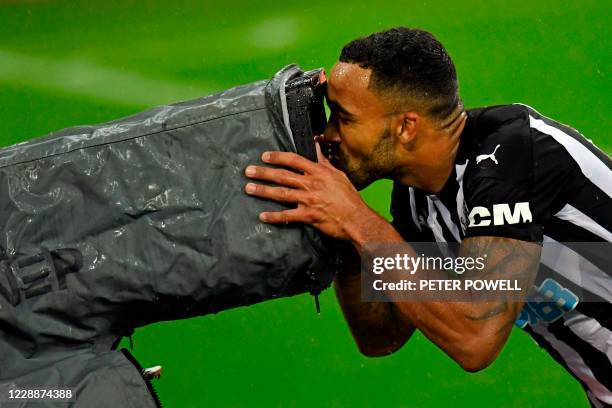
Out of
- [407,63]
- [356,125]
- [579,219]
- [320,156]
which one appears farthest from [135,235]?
[579,219]

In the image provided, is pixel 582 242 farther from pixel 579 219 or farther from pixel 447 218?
pixel 447 218

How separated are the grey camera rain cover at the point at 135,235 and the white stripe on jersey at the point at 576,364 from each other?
591mm

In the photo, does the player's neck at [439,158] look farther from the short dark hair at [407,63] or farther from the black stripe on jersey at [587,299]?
the black stripe on jersey at [587,299]

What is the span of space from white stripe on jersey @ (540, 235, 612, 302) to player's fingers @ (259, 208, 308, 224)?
1.70 feet

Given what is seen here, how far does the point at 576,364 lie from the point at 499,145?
515 mm

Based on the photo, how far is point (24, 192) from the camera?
1.50 m

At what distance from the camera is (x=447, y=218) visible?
1871 mm

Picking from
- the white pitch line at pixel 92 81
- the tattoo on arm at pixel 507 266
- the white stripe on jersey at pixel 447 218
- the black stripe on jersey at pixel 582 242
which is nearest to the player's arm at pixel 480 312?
the tattoo on arm at pixel 507 266

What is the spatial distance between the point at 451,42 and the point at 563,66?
0.37 meters

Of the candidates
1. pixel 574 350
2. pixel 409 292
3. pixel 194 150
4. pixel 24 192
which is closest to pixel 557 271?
pixel 574 350

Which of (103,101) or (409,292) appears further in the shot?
(103,101)

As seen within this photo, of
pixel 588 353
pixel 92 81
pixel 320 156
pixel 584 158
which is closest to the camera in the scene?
pixel 320 156

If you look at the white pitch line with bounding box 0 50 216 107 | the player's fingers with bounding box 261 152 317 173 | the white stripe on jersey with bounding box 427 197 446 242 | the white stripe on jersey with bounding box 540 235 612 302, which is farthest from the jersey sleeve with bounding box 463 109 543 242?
the white pitch line with bounding box 0 50 216 107

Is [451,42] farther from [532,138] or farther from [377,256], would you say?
[377,256]
